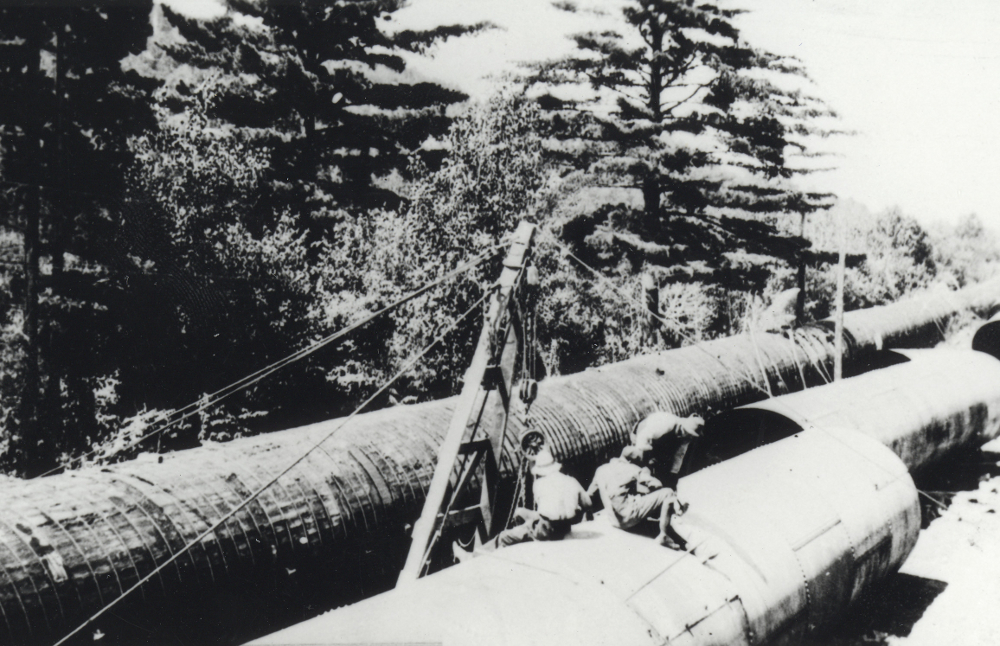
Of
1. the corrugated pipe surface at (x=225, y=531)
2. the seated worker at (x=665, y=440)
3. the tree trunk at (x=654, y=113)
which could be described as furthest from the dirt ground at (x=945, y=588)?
the tree trunk at (x=654, y=113)

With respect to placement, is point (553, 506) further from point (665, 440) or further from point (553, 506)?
point (665, 440)

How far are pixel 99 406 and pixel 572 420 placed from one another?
33.7 feet

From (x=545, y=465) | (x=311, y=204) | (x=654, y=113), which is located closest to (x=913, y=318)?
(x=654, y=113)

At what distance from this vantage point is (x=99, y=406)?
16.0m

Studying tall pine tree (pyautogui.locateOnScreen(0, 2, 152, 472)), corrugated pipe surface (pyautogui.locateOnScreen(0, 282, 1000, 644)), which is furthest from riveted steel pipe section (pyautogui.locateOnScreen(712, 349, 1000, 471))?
tall pine tree (pyautogui.locateOnScreen(0, 2, 152, 472))

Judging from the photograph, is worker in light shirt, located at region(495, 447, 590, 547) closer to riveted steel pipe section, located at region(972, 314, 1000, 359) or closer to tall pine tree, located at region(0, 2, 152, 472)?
tall pine tree, located at region(0, 2, 152, 472)

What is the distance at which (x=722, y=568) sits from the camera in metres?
6.74

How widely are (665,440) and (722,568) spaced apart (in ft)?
4.12

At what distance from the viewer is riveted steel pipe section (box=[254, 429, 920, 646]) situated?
17.2ft

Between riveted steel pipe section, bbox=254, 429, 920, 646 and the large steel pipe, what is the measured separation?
1 cm

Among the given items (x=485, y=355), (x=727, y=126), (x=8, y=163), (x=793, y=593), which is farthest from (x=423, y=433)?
(x=727, y=126)

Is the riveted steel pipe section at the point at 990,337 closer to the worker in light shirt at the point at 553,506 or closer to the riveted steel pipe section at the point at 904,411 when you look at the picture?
the riveted steel pipe section at the point at 904,411

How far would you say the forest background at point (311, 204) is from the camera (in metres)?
14.8

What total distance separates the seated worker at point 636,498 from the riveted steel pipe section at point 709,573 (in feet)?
0.47
